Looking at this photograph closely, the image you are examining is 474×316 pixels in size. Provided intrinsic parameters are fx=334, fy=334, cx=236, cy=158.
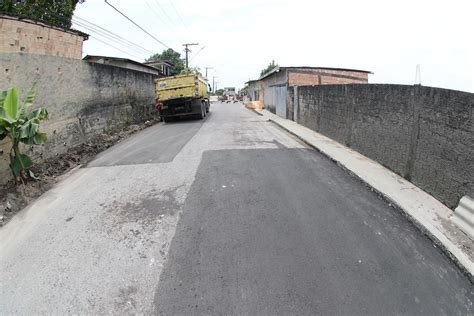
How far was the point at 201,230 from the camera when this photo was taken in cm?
486

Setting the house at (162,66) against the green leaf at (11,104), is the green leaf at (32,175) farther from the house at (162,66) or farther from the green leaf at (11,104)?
the house at (162,66)

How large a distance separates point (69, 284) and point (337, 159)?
22.2ft

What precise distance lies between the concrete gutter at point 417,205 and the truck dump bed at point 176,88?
1116 cm

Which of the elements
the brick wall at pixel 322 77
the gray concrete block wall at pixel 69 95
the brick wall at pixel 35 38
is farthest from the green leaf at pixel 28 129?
the brick wall at pixel 322 77

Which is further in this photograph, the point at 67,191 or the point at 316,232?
the point at 67,191

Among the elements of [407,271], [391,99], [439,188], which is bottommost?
[407,271]

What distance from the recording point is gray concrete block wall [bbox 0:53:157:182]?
7.41 m

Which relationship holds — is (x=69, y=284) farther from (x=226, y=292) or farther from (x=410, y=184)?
(x=410, y=184)

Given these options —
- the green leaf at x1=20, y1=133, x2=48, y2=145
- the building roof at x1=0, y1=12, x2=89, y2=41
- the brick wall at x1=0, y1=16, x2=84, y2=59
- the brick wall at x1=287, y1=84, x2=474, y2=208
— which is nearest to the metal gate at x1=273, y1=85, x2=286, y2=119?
the brick wall at x1=287, y1=84, x2=474, y2=208

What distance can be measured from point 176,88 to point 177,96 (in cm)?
48

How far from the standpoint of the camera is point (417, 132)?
21.6 feet

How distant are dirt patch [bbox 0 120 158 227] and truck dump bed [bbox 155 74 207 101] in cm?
568

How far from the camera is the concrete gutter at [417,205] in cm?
432

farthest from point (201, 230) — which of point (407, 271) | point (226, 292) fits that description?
point (407, 271)
